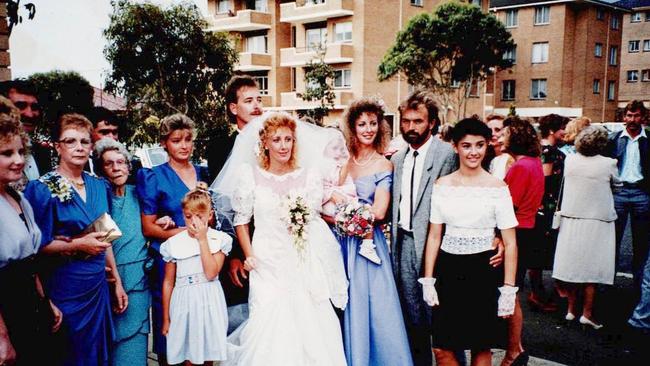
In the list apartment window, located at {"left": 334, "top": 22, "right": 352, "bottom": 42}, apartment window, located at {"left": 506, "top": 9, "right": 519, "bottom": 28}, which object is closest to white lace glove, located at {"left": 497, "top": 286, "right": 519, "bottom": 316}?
apartment window, located at {"left": 334, "top": 22, "right": 352, "bottom": 42}

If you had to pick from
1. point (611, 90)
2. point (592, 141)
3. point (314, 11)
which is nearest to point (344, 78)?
point (314, 11)

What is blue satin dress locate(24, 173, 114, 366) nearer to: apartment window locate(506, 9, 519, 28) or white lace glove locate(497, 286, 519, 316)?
white lace glove locate(497, 286, 519, 316)

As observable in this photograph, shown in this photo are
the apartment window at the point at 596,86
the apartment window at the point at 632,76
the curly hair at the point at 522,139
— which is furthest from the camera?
the apartment window at the point at 632,76

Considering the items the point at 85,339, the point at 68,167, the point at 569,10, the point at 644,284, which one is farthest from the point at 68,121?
the point at 569,10

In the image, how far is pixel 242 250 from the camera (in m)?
4.59

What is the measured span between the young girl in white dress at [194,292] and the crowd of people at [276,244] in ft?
0.03

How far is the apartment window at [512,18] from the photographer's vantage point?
46969 millimetres

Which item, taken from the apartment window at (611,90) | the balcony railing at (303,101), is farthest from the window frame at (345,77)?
the apartment window at (611,90)

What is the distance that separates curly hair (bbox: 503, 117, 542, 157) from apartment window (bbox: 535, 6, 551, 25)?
142 ft

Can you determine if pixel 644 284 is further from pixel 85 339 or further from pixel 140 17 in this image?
pixel 140 17

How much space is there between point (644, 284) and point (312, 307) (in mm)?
3899

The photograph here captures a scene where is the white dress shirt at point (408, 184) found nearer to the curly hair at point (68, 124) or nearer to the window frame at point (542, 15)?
the curly hair at point (68, 124)

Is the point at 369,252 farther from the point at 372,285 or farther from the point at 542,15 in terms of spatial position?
the point at 542,15

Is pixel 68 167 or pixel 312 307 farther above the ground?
pixel 68 167
